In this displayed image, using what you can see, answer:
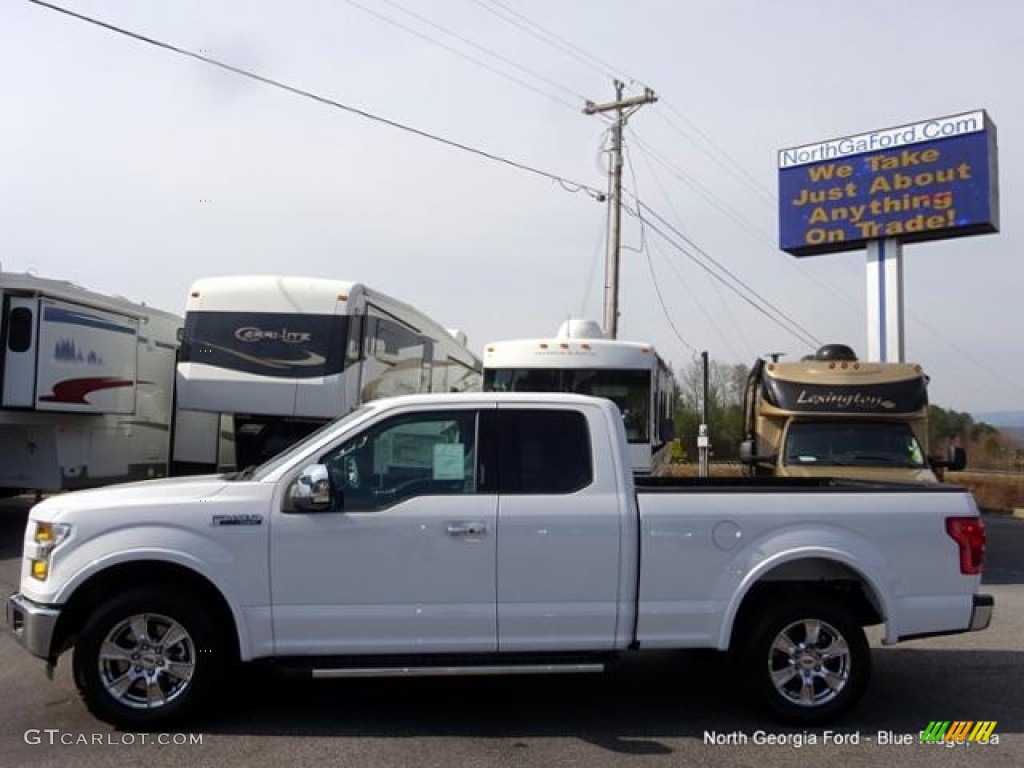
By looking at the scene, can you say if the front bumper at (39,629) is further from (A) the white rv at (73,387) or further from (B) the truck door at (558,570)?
(A) the white rv at (73,387)

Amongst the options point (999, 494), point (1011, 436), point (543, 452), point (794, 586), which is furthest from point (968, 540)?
point (1011, 436)

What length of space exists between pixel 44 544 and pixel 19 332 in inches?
347

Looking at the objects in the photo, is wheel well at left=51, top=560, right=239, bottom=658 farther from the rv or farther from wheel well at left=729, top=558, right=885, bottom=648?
the rv

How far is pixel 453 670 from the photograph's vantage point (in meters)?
5.46

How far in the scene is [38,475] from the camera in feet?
46.0

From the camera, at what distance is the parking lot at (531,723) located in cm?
521

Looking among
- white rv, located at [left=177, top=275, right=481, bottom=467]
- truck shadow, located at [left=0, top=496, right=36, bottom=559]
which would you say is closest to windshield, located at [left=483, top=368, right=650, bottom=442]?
white rv, located at [left=177, top=275, right=481, bottom=467]

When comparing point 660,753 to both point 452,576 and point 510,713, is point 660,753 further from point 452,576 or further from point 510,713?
point 452,576

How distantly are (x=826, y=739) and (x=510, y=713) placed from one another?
→ 1.83m

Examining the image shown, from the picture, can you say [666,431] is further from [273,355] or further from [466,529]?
[466,529]

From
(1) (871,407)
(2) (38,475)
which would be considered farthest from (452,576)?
(2) (38,475)

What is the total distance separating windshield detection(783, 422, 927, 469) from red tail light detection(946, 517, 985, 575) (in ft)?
21.3

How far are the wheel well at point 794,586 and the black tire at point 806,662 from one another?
0.08 metres

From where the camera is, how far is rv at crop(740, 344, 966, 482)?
12.3 m
